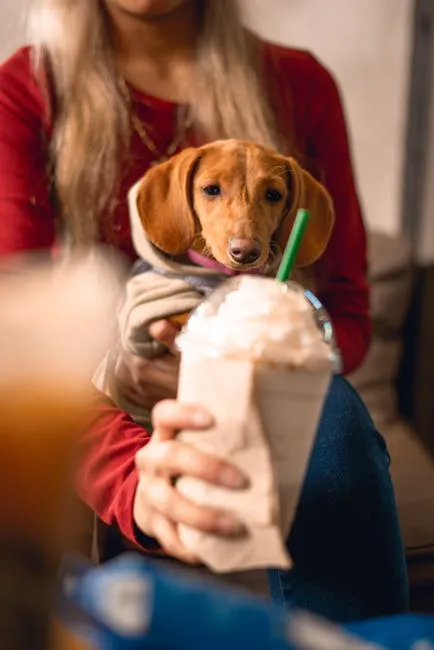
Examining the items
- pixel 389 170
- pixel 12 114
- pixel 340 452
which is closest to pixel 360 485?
pixel 340 452

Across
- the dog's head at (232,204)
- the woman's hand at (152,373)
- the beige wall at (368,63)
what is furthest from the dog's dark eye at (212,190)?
the beige wall at (368,63)

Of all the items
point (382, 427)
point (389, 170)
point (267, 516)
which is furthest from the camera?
point (389, 170)

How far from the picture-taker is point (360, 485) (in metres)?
0.89

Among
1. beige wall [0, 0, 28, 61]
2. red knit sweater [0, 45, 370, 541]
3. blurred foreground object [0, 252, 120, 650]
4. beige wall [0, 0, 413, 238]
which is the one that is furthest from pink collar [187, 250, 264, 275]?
beige wall [0, 0, 413, 238]

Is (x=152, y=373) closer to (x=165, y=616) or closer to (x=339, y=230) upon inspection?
(x=339, y=230)

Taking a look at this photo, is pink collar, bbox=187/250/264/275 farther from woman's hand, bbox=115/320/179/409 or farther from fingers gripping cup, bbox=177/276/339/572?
fingers gripping cup, bbox=177/276/339/572

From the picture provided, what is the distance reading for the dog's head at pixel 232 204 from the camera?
0.93 m

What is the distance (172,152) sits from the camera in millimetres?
1155

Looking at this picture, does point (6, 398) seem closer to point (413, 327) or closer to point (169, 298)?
point (169, 298)

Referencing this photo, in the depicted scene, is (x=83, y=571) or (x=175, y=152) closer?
(x=83, y=571)

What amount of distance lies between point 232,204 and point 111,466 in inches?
12.0

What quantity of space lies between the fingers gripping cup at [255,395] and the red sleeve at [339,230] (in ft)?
1.81

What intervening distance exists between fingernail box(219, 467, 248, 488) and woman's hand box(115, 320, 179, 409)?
0.38 metres

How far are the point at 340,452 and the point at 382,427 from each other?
2.55ft
